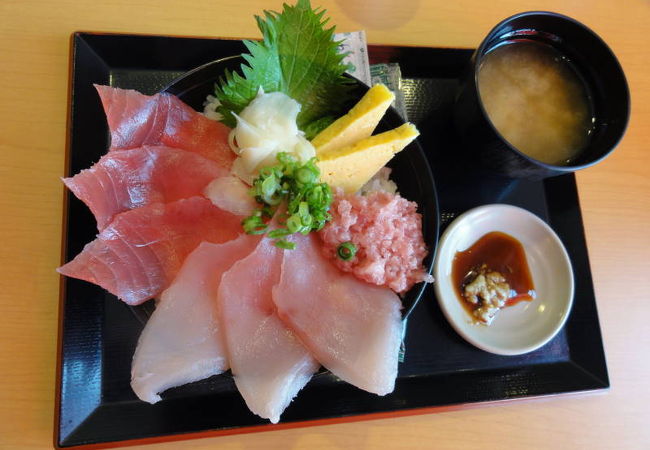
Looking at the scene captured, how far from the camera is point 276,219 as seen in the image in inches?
51.1

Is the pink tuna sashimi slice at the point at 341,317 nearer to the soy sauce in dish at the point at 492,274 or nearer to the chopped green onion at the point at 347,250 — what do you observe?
the chopped green onion at the point at 347,250

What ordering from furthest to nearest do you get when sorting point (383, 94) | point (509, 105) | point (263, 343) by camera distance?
1. point (509, 105)
2. point (383, 94)
3. point (263, 343)

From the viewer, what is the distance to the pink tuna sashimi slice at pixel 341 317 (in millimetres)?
1237

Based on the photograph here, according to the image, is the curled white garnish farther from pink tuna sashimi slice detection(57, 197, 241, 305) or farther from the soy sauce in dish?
the soy sauce in dish

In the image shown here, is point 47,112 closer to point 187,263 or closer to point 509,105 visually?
point 187,263

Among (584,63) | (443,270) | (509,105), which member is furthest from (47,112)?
(584,63)

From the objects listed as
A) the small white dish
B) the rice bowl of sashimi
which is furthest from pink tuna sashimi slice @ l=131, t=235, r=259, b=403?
the small white dish

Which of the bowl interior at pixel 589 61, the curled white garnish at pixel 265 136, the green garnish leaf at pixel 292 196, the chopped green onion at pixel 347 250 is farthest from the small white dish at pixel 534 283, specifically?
the curled white garnish at pixel 265 136

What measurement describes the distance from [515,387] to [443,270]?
0.49 meters

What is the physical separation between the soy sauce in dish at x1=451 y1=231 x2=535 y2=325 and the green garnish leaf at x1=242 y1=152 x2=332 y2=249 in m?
0.62

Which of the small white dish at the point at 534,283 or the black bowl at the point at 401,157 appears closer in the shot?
the black bowl at the point at 401,157

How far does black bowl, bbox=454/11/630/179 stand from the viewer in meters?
1.45

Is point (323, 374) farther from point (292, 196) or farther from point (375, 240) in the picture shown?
point (292, 196)

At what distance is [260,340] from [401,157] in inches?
30.1
